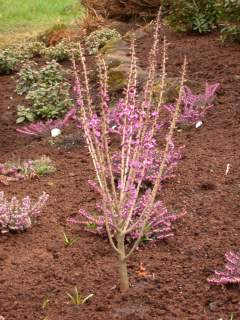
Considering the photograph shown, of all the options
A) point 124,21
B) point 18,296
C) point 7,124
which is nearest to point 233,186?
point 18,296

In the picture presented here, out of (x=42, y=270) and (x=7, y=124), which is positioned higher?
(x=42, y=270)

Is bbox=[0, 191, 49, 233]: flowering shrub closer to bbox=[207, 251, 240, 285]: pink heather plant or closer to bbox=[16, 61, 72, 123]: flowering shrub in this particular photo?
bbox=[207, 251, 240, 285]: pink heather plant

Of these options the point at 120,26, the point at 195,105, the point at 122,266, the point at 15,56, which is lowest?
the point at 120,26

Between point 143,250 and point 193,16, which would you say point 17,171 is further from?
point 193,16

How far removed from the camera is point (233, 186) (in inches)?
196

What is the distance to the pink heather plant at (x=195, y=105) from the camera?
6.29 metres

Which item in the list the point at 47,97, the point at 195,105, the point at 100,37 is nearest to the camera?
the point at 195,105

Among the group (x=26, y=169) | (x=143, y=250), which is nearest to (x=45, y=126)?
(x=26, y=169)

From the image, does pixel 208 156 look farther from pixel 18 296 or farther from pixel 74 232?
pixel 18 296

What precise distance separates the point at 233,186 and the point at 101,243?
116cm

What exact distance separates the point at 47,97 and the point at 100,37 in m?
2.59

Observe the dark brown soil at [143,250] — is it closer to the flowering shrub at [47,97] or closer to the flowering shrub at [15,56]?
the flowering shrub at [47,97]

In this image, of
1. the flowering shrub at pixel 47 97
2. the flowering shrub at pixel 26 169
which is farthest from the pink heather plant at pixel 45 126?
the flowering shrub at pixel 26 169

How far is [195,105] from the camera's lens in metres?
6.46
